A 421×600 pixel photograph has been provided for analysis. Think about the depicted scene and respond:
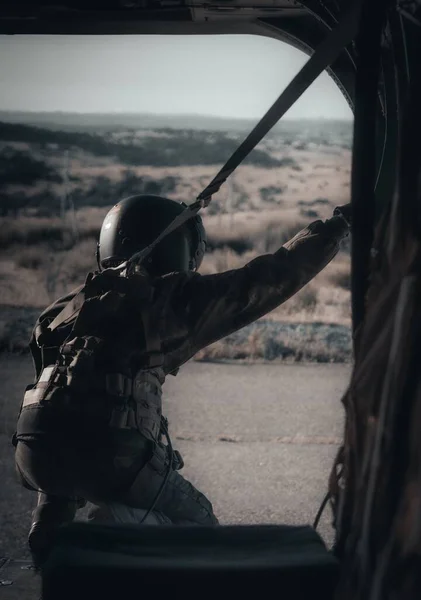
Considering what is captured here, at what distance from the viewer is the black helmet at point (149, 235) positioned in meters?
3.88

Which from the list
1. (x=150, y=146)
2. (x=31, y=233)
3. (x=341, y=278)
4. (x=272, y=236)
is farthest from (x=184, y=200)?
(x=150, y=146)

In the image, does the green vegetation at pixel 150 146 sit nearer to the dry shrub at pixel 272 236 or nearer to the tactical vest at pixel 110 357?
the dry shrub at pixel 272 236

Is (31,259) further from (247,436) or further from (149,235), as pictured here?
(149,235)

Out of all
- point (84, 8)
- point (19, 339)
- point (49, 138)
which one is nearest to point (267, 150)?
point (49, 138)

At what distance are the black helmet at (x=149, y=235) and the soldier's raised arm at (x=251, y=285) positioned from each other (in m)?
0.35

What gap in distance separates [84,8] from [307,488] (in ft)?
12.4

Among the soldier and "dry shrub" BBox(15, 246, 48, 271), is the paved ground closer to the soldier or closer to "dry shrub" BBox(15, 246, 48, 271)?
the soldier

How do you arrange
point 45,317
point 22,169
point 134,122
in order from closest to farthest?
point 45,317 → point 22,169 → point 134,122

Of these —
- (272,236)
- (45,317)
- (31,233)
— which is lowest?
(31,233)

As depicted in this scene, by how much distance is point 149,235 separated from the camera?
3.91 m

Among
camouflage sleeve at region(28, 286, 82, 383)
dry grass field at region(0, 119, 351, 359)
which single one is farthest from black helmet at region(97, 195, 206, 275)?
dry grass field at region(0, 119, 351, 359)

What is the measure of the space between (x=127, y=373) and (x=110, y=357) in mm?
85

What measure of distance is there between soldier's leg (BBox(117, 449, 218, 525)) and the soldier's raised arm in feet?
1.46

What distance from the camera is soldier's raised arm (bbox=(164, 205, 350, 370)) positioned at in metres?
3.47
